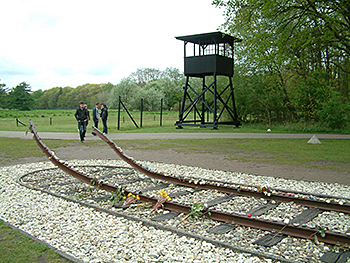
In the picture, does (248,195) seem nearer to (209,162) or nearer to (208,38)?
(209,162)

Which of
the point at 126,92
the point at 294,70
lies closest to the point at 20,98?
the point at 126,92

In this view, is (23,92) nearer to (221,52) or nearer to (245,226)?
(221,52)

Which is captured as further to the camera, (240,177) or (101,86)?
(101,86)

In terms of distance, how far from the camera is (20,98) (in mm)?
62719

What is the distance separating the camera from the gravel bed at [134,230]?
3.95 metres

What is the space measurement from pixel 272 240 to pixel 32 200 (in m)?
4.45

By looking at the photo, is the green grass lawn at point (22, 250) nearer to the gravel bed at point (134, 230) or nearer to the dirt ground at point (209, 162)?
the gravel bed at point (134, 230)

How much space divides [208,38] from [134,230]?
2117cm

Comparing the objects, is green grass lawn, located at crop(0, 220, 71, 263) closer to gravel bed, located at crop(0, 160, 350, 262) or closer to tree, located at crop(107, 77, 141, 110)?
gravel bed, located at crop(0, 160, 350, 262)

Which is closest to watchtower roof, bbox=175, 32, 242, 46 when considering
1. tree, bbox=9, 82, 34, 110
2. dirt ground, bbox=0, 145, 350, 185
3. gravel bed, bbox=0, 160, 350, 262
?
dirt ground, bbox=0, 145, 350, 185

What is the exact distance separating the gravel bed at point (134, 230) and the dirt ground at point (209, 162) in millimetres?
1268

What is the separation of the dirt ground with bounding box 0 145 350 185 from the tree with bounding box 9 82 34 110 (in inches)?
2148

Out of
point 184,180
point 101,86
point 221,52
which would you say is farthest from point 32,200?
point 101,86

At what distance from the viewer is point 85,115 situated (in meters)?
16.7
